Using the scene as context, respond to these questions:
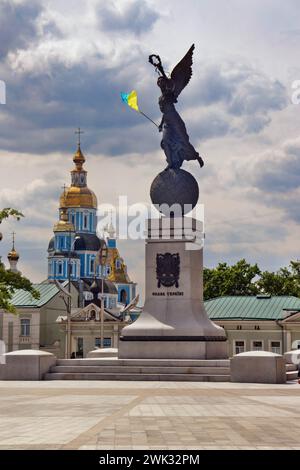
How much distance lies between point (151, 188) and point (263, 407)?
70.9ft

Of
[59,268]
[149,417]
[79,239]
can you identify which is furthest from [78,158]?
[149,417]

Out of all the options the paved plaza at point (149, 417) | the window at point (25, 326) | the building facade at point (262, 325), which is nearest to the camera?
the paved plaza at point (149, 417)

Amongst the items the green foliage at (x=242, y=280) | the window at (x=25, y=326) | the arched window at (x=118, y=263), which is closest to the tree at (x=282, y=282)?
the green foliage at (x=242, y=280)

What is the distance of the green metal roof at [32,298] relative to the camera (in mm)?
87375

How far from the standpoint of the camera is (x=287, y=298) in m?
77.1

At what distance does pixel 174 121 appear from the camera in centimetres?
4200

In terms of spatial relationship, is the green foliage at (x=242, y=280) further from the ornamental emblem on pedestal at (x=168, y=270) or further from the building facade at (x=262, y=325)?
the ornamental emblem on pedestal at (x=168, y=270)

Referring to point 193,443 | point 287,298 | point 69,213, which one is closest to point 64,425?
point 193,443

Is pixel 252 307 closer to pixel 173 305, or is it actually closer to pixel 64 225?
pixel 173 305

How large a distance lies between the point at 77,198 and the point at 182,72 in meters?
97.9

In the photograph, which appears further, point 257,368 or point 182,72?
point 182,72

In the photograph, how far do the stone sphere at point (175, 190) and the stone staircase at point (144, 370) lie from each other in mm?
7754

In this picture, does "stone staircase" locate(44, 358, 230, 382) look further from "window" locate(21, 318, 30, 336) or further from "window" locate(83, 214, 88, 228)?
"window" locate(83, 214, 88, 228)

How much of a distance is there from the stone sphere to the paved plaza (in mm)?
12740
